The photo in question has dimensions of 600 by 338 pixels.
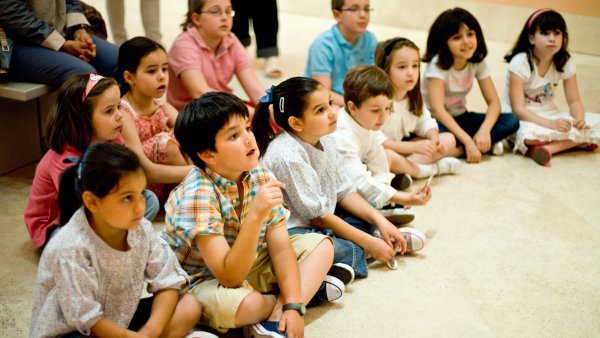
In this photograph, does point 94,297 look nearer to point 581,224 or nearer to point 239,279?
point 239,279

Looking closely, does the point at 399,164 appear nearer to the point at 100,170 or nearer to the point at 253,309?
the point at 253,309

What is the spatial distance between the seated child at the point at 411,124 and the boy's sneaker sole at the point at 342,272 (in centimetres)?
74

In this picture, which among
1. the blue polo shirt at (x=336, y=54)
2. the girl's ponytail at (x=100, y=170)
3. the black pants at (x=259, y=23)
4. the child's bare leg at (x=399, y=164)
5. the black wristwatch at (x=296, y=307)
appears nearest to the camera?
the girl's ponytail at (x=100, y=170)

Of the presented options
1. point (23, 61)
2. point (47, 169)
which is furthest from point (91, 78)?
point (23, 61)

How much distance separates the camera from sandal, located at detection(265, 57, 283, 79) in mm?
3584

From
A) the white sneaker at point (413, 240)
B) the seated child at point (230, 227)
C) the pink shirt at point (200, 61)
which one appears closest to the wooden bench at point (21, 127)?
the pink shirt at point (200, 61)

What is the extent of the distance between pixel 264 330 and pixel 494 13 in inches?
138

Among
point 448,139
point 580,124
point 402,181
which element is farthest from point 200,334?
point 580,124

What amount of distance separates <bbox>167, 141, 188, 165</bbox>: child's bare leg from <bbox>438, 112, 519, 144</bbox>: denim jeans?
1.16 m

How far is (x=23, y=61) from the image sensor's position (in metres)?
2.20

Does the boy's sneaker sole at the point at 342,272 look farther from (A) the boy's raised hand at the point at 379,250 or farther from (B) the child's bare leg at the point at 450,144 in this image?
(B) the child's bare leg at the point at 450,144

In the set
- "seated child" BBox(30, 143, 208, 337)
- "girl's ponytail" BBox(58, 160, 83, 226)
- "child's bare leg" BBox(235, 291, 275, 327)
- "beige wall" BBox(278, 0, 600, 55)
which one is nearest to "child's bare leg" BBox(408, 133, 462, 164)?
"child's bare leg" BBox(235, 291, 275, 327)

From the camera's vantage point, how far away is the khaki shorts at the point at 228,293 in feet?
4.99

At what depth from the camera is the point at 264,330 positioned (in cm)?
154
